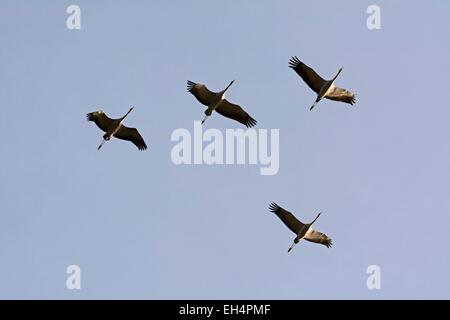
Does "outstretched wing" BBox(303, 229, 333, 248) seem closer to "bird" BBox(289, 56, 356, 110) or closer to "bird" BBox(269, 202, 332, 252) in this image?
"bird" BBox(269, 202, 332, 252)

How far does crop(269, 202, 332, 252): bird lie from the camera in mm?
41625

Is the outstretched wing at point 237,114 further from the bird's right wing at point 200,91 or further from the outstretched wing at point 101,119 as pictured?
the outstretched wing at point 101,119

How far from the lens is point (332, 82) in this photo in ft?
133

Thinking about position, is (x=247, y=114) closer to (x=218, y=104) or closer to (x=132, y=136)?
(x=218, y=104)

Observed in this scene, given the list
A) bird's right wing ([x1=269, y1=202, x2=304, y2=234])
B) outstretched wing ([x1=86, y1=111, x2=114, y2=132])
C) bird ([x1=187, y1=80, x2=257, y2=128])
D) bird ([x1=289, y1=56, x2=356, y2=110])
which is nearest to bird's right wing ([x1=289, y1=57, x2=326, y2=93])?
bird ([x1=289, y1=56, x2=356, y2=110])

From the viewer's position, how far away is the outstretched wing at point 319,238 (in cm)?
4209

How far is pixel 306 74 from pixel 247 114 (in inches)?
105

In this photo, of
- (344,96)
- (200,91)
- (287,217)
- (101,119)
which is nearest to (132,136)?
(101,119)

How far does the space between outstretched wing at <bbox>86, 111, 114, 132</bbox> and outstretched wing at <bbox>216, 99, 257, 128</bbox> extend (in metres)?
3.92

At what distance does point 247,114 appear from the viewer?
137 feet
